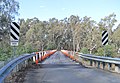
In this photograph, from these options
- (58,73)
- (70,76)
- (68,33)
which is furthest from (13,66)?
(68,33)

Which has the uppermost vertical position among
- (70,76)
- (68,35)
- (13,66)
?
(68,35)

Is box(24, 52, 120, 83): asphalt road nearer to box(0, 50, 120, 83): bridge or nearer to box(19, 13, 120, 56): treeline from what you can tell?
box(0, 50, 120, 83): bridge

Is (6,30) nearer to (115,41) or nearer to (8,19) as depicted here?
(8,19)

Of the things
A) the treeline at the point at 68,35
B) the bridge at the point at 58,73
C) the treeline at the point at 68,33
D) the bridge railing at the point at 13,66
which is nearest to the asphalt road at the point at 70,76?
the bridge at the point at 58,73

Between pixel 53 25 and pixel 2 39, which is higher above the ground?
pixel 53 25

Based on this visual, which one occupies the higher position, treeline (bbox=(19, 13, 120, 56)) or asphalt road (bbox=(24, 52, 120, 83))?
treeline (bbox=(19, 13, 120, 56))

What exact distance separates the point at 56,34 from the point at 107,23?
59.3m

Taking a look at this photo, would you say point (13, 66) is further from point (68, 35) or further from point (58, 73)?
point (68, 35)

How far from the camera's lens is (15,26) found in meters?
15.8

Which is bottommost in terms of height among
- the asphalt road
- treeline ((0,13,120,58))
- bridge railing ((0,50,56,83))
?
the asphalt road

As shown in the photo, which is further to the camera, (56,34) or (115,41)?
(56,34)

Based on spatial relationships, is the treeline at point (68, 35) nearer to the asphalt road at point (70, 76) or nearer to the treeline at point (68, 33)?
the treeline at point (68, 33)

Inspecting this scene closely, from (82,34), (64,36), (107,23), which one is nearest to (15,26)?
(107,23)

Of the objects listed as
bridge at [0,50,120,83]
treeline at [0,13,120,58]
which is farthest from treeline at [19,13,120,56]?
bridge at [0,50,120,83]
